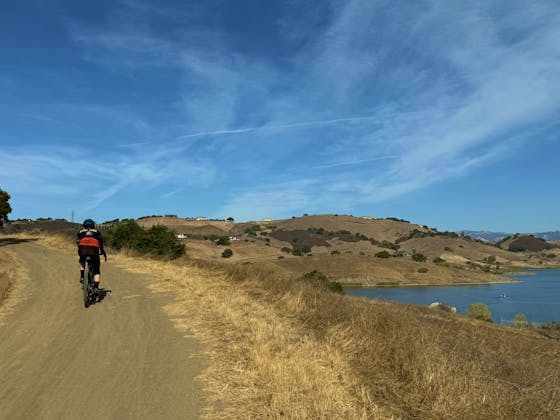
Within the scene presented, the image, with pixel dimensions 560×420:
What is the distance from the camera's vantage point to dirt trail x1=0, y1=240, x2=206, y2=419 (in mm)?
5707

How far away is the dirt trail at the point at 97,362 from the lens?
571cm

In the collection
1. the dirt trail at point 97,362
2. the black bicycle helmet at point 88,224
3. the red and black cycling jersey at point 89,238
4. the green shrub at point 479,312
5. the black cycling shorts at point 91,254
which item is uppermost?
the black bicycle helmet at point 88,224

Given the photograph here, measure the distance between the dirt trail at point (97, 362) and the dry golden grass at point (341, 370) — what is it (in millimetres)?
547

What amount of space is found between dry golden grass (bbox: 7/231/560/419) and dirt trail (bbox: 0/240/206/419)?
547 mm

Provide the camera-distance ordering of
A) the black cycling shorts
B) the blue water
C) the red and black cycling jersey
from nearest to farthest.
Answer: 1. the black cycling shorts
2. the red and black cycling jersey
3. the blue water

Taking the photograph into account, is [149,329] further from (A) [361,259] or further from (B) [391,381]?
(A) [361,259]

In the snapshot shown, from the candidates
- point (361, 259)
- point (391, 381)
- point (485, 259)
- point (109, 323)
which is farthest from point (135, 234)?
point (485, 259)

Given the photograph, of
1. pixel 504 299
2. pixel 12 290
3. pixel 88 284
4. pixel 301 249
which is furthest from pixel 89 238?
pixel 301 249

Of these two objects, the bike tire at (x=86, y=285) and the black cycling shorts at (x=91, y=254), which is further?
the black cycling shorts at (x=91, y=254)

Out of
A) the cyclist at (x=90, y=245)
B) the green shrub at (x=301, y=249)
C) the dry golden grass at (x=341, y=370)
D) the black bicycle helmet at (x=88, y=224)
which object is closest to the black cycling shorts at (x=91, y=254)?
the cyclist at (x=90, y=245)

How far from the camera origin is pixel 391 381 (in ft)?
21.9

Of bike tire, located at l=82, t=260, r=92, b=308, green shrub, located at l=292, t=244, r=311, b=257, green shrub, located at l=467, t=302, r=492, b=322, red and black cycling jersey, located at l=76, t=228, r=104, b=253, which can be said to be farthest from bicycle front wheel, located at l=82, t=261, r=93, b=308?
green shrub, located at l=292, t=244, r=311, b=257

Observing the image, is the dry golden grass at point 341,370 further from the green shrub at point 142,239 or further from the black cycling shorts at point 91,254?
the green shrub at point 142,239

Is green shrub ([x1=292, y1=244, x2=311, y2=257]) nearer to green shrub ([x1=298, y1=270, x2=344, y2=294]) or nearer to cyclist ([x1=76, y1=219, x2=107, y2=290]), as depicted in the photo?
green shrub ([x1=298, y1=270, x2=344, y2=294])
